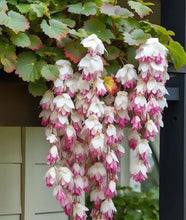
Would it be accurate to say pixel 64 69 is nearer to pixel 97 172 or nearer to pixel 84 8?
pixel 84 8

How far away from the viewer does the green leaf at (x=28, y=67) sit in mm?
1952

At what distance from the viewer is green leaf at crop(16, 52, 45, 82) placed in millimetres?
1952

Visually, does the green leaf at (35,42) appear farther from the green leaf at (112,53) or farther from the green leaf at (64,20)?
the green leaf at (112,53)

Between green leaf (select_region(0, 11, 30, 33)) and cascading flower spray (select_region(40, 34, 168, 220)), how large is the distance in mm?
194

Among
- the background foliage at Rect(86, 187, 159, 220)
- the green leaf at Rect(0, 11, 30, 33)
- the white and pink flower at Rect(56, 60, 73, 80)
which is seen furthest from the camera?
the background foliage at Rect(86, 187, 159, 220)

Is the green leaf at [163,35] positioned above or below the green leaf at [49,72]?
above

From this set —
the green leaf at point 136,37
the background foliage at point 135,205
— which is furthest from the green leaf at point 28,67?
the background foliage at point 135,205

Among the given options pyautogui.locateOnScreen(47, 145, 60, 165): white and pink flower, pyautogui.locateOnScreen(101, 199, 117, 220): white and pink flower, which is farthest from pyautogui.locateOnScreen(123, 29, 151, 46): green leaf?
pyautogui.locateOnScreen(101, 199, 117, 220): white and pink flower

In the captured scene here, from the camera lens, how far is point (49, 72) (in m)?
1.96

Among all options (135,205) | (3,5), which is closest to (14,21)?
(3,5)

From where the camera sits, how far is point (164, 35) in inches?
87.0

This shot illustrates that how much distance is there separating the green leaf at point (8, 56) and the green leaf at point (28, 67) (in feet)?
0.10

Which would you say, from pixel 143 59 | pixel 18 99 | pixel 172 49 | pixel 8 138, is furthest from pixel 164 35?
pixel 8 138

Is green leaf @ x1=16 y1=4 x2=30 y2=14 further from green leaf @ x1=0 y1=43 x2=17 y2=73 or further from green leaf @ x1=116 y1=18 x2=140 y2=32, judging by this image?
green leaf @ x1=116 y1=18 x2=140 y2=32
